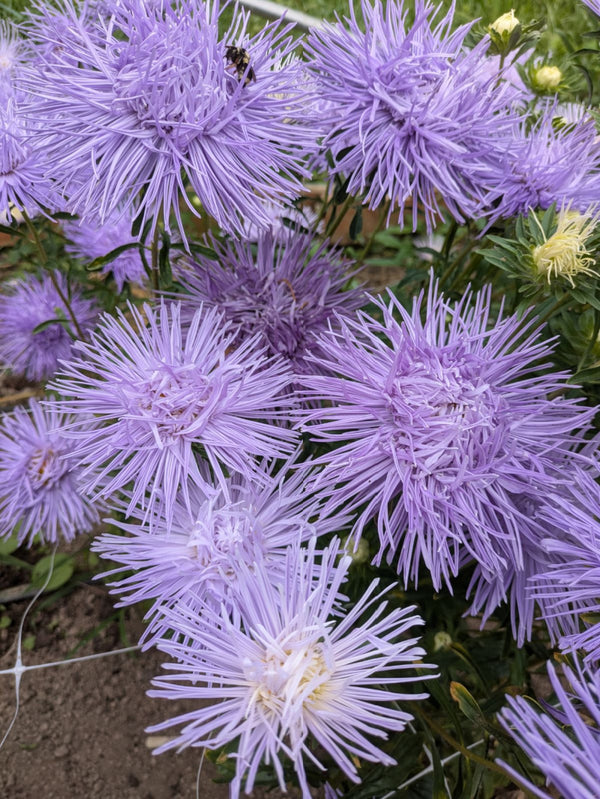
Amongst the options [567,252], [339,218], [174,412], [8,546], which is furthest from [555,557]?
[8,546]

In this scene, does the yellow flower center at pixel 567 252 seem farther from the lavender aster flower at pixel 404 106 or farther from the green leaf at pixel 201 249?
the green leaf at pixel 201 249

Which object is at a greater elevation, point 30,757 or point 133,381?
point 133,381

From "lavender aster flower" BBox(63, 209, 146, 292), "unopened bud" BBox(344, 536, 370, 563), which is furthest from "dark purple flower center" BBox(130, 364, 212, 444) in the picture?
"lavender aster flower" BBox(63, 209, 146, 292)

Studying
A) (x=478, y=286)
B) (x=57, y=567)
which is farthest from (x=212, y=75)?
(x=57, y=567)

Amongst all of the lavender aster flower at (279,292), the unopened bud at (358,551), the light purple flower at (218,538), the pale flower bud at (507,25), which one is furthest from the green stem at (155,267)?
the pale flower bud at (507,25)

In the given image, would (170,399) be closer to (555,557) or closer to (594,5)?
(555,557)

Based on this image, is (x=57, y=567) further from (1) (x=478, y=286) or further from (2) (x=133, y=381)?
(1) (x=478, y=286)
